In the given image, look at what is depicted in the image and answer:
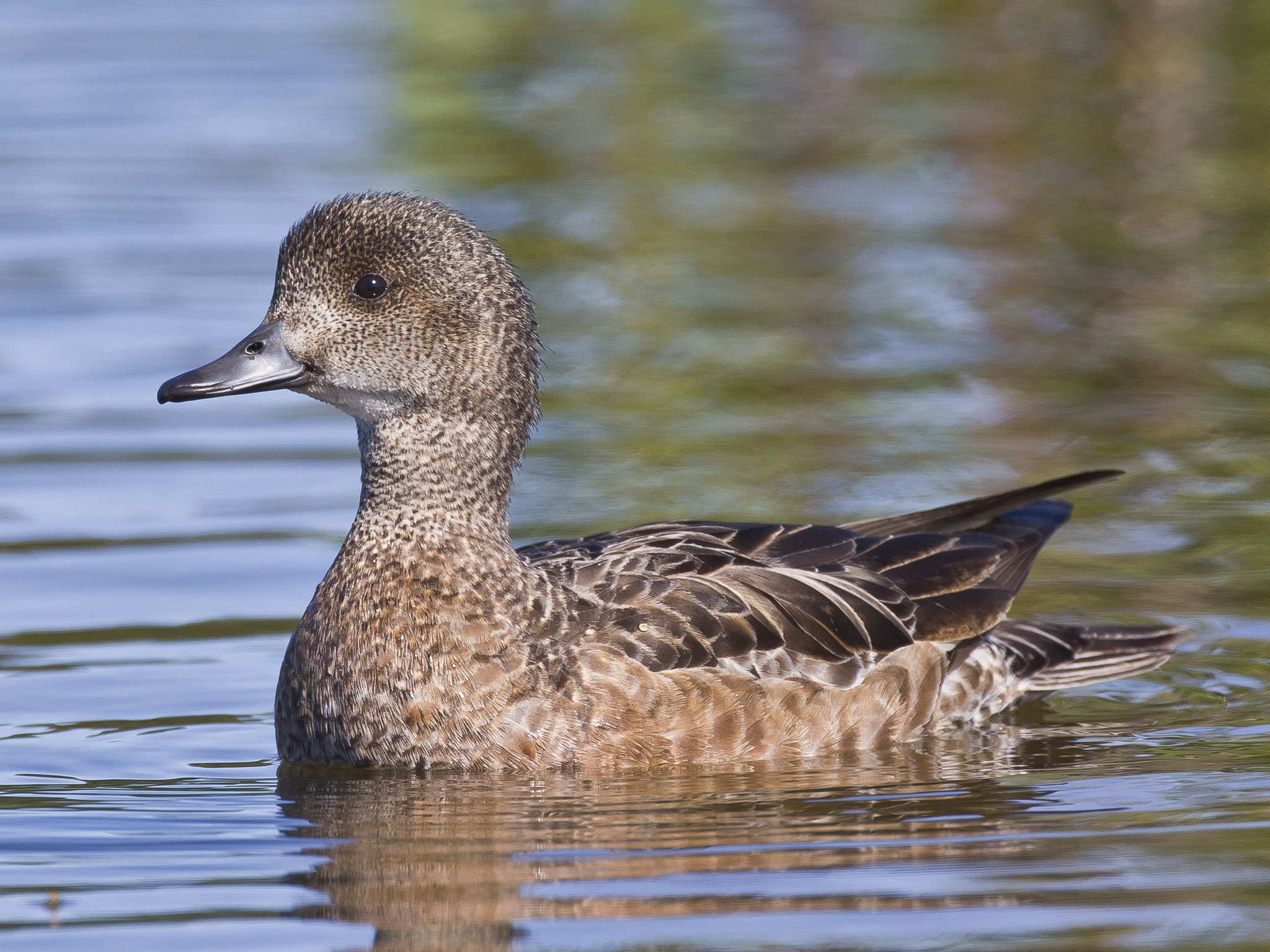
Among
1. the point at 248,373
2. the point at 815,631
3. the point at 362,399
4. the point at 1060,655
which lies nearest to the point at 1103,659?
the point at 1060,655

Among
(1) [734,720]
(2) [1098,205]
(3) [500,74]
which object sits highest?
(3) [500,74]

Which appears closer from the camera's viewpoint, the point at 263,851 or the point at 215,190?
the point at 263,851

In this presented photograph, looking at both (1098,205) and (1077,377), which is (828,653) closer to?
(1077,377)

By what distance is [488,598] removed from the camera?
7.16 m

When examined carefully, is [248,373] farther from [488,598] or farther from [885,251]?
[885,251]

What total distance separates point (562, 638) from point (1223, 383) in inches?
207

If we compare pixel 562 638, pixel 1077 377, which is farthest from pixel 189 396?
pixel 1077 377

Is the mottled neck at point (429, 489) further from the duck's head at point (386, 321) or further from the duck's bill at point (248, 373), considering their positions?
the duck's bill at point (248, 373)

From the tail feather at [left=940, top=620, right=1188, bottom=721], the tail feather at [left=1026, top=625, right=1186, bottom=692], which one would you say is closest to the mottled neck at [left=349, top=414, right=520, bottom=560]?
the tail feather at [left=940, top=620, right=1188, bottom=721]

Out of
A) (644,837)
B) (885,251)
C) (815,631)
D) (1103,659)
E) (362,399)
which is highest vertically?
(885,251)

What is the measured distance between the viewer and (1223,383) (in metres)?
11.2

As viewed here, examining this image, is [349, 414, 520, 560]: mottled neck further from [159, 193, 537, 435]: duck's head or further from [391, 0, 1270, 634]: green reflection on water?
[391, 0, 1270, 634]: green reflection on water

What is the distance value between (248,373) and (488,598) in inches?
40.8

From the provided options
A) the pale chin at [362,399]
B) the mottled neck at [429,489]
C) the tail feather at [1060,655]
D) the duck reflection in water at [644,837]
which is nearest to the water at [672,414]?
the duck reflection in water at [644,837]
